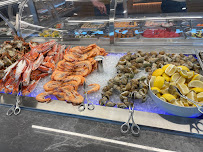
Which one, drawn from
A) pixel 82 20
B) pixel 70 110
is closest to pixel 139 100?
pixel 70 110

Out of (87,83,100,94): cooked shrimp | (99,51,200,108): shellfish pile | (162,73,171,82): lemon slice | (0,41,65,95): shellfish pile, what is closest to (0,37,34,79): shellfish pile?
(0,41,65,95): shellfish pile

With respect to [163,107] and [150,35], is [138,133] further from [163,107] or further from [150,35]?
[150,35]

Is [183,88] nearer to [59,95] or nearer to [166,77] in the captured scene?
[166,77]

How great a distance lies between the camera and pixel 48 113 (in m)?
1.54

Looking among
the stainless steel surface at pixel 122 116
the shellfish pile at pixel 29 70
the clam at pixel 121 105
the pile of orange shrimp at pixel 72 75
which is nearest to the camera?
the stainless steel surface at pixel 122 116

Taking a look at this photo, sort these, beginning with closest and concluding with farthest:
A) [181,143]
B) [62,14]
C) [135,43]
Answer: [181,143] → [135,43] → [62,14]

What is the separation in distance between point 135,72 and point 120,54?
59 cm

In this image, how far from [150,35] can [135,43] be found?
0.92 ft

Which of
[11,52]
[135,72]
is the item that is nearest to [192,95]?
[135,72]

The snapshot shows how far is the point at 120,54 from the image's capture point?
2342mm

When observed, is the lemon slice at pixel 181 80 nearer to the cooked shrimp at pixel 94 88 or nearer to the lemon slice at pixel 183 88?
the lemon slice at pixel 183 88

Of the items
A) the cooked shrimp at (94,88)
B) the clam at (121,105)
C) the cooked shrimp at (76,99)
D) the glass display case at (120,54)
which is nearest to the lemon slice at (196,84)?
the glass display case at (120,54)

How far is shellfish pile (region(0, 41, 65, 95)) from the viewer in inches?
72.6

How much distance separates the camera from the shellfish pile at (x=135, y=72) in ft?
4.90
